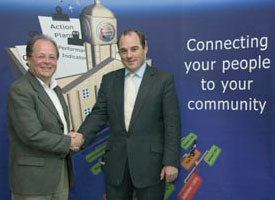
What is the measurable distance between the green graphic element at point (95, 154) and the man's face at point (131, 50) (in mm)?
802

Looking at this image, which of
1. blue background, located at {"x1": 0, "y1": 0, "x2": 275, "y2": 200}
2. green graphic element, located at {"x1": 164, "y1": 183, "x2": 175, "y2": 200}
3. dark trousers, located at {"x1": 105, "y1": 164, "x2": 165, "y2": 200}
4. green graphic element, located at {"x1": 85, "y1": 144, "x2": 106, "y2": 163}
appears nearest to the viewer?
dark trousers, located at {"x1": 105, "y1": 164, "x2": 165, "y2": 200}

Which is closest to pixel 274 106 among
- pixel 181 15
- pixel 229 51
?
pixel 229 51

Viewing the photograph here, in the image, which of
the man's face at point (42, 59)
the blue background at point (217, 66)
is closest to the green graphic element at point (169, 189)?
the blue background at point (217, 66)

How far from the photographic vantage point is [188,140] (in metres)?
2.34

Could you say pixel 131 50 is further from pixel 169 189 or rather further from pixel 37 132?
pixel 169 189

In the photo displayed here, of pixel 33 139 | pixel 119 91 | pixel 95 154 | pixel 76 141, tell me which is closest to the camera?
pixel 33 139

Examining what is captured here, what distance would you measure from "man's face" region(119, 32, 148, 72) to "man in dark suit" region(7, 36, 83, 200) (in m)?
0.42

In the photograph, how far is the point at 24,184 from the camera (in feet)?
5.72

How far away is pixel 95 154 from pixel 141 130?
0.69 metres

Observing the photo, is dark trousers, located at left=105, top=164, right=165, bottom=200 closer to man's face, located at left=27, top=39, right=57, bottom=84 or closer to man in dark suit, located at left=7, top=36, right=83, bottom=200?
man in dark suit, located at left=7, top=36, right=83, bottom=200

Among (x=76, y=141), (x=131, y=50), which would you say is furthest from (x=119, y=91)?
(x=76, y=141)

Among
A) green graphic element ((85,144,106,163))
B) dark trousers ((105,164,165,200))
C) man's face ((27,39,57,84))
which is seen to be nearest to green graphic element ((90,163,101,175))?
green graphic element ((85,144,106,163))

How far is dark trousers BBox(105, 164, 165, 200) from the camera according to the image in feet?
6.65

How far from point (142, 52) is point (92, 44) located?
1.98 feet
